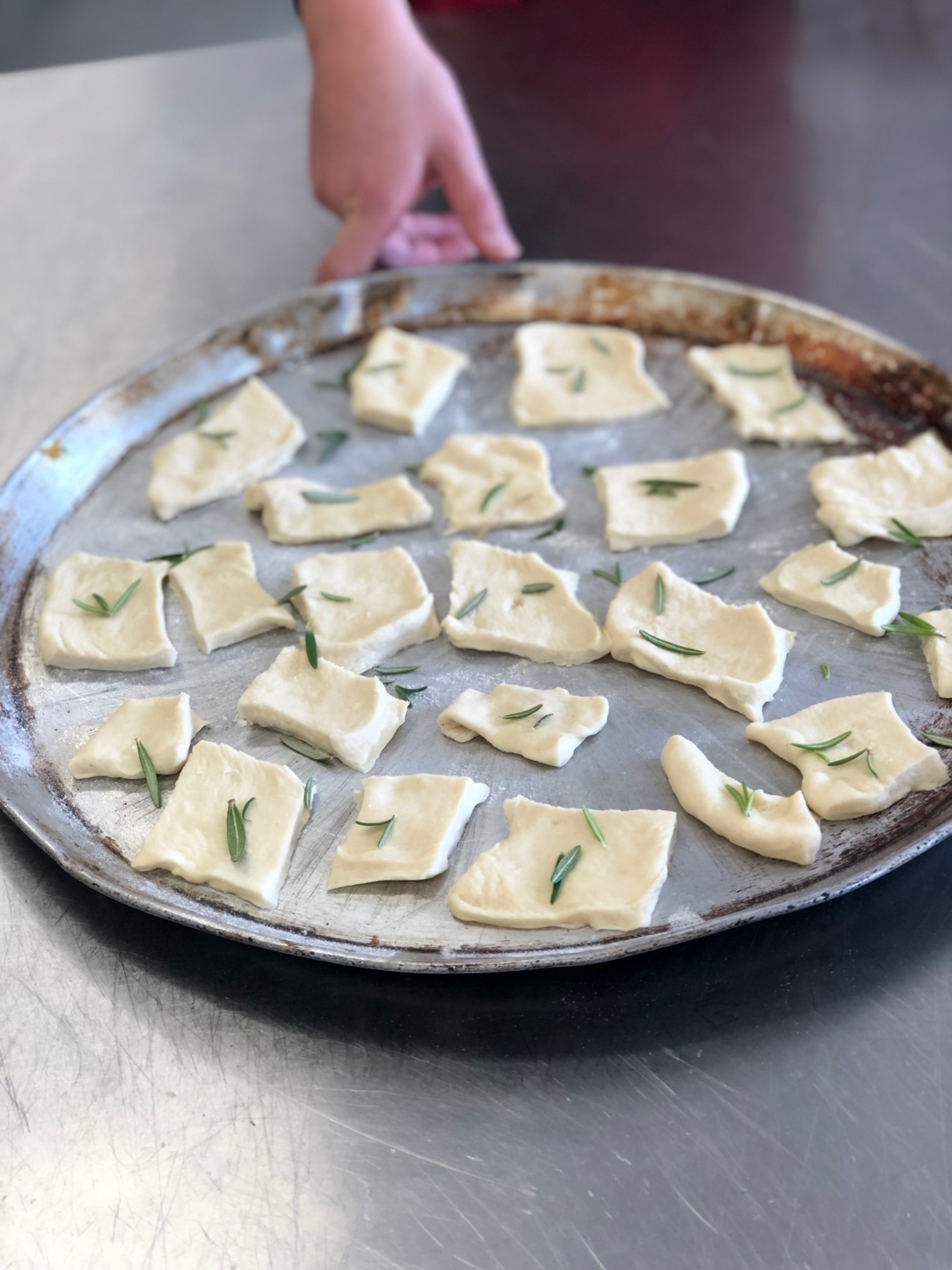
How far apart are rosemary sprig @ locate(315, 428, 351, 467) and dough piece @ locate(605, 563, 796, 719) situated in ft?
2.05

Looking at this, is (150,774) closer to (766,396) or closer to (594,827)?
(594,827)

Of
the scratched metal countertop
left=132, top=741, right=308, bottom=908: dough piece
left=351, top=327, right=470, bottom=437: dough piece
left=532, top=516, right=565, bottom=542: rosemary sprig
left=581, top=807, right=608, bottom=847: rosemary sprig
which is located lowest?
the scratched metal countertop

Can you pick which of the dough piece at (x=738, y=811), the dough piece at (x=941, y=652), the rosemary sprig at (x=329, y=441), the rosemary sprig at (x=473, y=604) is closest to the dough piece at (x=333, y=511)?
the rosemary sprig at (x=329, y=441)

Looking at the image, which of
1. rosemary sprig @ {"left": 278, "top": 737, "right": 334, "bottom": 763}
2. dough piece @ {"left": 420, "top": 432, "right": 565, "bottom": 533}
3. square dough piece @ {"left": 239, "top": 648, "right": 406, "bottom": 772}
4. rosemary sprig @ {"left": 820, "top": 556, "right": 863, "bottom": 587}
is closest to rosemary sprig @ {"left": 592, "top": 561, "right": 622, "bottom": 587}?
dough piece @ {"left": 420, "top": 432, "right": 565, "bottom": 533}

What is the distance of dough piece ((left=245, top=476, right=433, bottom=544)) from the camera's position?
1.81m

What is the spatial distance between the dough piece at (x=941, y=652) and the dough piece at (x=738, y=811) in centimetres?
29

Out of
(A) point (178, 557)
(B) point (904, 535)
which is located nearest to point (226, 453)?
(A) point (178, 557)

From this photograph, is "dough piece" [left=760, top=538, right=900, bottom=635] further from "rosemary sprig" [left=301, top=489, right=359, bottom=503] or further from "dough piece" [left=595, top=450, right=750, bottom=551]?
"rosemary sprig" [left=301, top=489, right=359, bottom=503]

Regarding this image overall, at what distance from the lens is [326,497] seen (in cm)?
184

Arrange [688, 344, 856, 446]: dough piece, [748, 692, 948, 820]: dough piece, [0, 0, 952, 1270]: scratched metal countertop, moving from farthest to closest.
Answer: [688, 344, 856, 446]: dough piece < [748, 692, 948, 820]: dough piece < [0, 0, 952, 1270]: scratched metal countertop

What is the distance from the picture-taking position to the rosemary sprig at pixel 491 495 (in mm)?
1828

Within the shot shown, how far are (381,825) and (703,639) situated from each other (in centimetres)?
55

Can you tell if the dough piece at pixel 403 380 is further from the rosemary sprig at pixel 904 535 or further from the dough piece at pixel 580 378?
the rosemary sprig at pixel 904 535

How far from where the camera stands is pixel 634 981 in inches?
49.1
